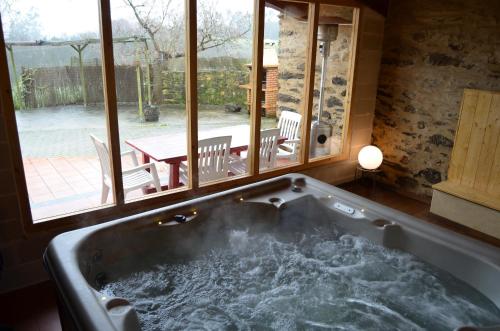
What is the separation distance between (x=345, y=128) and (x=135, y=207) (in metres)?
2.39

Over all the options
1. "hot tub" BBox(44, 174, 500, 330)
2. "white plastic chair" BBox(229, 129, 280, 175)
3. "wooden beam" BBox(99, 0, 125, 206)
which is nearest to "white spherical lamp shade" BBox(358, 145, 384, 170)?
"white plastic chair" BBox(229, 129, 280, 175)

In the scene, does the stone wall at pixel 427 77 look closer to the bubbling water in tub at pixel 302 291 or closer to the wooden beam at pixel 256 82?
the wooden beam at pixel 256 82

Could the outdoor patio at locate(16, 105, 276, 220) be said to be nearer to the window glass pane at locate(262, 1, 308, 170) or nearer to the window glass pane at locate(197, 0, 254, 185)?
the window glass pane at locate(197, 0, 254, 185)

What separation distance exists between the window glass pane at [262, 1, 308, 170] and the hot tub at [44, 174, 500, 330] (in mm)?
1415

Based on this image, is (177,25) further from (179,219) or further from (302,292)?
(302,292)

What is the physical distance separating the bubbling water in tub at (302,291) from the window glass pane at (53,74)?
103 centimetres

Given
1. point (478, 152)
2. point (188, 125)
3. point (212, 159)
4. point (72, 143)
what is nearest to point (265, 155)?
point (212, 159)

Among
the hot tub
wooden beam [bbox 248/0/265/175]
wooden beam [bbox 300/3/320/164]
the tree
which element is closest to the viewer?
the hot tub

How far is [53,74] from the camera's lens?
2.58 meters

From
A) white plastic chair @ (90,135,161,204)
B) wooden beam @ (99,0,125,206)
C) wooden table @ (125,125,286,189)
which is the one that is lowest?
white plastic chair @ (90,135,161,204)

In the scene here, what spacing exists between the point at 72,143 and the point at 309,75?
7.13 ft

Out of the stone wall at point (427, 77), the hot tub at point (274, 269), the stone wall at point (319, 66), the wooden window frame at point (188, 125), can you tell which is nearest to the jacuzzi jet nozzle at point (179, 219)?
the hot tub at point (274, 269)

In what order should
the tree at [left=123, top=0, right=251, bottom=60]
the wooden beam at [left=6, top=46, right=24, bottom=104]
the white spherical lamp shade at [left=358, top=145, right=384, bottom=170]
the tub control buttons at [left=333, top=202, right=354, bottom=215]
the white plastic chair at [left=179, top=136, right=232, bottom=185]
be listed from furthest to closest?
the white spherical lamp shade at [left=358, top=145, right=384, bottom=170], the white plastic chair at [left=179, top=136, right=232, bottom=185], the tree at [left=123, top=0, right=251, bottom=60], the tub control buttons at [left=333, top=202, right=354, bottom=215], the wooden beam at [left=6, top=46, right=24, bottom=104]

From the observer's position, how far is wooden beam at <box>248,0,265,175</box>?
324cm
